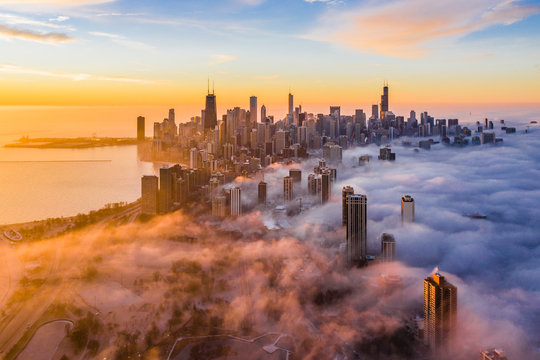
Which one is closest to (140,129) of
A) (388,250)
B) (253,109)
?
(253,109)

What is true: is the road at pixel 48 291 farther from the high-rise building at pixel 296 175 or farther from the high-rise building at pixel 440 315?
the high-rise building at pixel 296 175

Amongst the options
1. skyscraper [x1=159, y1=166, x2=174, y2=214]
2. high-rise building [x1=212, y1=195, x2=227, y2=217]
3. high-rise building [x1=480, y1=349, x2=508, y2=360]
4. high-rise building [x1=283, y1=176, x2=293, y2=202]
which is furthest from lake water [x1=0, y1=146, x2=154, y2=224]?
high-rise building [x1=480, y1=349, x2=508, y2=360]

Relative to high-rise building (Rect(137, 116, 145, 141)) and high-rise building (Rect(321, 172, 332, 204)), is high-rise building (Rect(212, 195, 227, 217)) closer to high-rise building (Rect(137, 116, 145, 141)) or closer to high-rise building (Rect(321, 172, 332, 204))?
high-rise building (Rect(321, 172, 332, 204))

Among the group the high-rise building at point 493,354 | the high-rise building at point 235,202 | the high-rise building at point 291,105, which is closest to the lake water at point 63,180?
the high-rise building at point 235,202

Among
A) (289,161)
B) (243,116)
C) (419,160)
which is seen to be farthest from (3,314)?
(243,116)

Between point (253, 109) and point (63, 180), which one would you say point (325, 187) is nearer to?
point (63, 180)

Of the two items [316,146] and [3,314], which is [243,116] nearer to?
[316,146]
